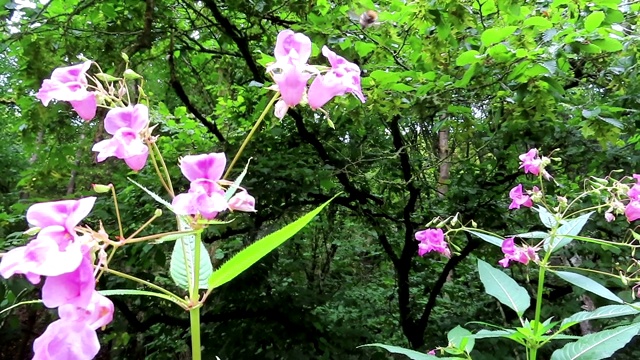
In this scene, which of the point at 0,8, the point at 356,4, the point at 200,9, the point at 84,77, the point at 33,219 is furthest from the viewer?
the point at 200,9

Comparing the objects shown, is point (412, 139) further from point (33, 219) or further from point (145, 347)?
point (33, 219)

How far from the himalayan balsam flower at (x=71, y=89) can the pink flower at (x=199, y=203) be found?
0.63ft

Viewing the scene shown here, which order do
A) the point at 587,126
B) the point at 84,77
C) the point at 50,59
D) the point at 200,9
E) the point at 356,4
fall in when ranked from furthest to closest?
the point at 200,9 → the point at 50,59 → the point at 356,4 → the point at 587,126 → the point at 84,77

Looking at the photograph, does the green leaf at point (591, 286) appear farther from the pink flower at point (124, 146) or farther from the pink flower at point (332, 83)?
the pink flower at point (124, 146)

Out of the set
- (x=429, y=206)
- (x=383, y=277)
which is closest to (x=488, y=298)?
(x=429, y=206)

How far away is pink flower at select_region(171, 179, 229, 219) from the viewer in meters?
0.50

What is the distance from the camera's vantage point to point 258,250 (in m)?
0.51

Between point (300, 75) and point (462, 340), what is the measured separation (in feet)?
2.24

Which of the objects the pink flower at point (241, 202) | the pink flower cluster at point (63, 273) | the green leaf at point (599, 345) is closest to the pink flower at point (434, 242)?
the green leaf at point (599, 345)

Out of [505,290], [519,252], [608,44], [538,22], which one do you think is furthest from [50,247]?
[608,44]

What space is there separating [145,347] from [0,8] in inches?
94.6

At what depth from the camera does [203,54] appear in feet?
12.6

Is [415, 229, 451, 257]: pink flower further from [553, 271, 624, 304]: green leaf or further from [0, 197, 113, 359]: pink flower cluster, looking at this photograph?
[0, 197, 113, 359]: pink flower cluster

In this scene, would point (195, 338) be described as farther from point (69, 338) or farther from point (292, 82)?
point (292, 82)
